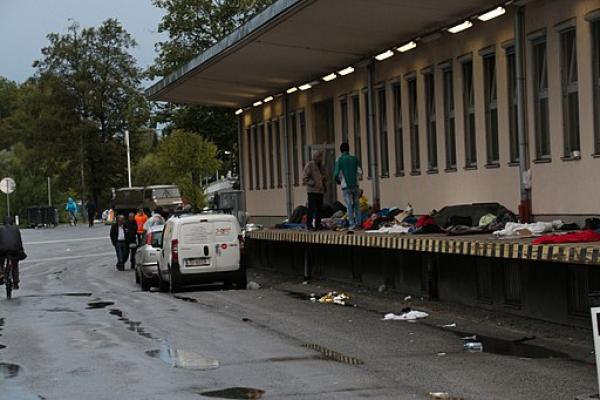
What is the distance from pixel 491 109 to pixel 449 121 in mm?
2428

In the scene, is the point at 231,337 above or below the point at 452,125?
below

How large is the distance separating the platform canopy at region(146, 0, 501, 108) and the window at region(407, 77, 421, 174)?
44.3 inches

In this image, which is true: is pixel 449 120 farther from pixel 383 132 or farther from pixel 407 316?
pixel 407 316

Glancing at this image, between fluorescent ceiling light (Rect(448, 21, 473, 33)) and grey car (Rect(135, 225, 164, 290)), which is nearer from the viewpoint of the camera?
fluorescent ceiling light (Rect(448, 21, 473, 33))

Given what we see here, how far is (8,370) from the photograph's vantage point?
44.3ft

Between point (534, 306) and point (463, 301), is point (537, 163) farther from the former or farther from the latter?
point (534, 306)

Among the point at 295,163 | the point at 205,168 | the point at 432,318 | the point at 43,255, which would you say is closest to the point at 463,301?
the point at 432,318

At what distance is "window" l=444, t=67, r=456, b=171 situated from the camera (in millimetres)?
25422

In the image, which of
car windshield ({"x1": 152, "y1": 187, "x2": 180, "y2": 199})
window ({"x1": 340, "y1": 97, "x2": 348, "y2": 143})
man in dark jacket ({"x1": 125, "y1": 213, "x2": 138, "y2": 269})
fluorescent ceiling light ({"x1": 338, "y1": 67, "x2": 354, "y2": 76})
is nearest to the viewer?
fluorescent ceiling light ({"x1": 338, "y1": 67, "x2": 354, "y2": 76})

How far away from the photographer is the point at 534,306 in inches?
677

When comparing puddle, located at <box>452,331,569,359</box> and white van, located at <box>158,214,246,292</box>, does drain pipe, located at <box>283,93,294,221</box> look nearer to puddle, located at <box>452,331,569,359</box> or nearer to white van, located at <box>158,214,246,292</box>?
white van, located at <box>158,214,246,292</box>

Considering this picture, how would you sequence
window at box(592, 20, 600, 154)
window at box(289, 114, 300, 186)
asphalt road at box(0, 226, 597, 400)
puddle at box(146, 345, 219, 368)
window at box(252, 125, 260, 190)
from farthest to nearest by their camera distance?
window at box(252, 125, 260, 190) < window at box(289, 114, 300, 186) < window at box(592, 20, 600, 154) < puddle at box(146, 345, 219, 368) < asphalt road at box(0, 226, 597, 400)

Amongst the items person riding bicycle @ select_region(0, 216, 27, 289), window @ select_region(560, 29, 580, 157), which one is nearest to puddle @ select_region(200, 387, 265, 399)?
window @ select_region(560, 29, 580, 157)

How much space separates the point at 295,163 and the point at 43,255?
533 inches
